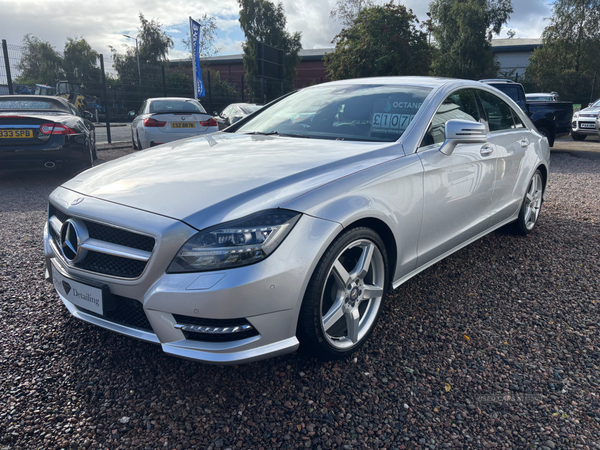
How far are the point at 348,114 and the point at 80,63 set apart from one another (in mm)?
51815

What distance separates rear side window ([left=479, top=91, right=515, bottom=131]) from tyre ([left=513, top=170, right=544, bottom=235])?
0.70 m

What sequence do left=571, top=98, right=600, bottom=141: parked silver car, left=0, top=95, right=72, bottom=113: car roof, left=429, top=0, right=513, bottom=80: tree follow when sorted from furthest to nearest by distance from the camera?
left=429, top=0, right=513, bottom=80: tree → left=571, top=98, right=600, bottom=141: parked silver car → left=0, top=95, right=72, bottom=113: car roof

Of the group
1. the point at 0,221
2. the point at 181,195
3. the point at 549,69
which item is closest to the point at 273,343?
the point at 181,195

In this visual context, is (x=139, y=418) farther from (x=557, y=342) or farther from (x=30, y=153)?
(x=30, y=153)

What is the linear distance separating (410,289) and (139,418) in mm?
2016

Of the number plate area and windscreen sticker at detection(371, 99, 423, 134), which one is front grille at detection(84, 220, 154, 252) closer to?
the number plate area

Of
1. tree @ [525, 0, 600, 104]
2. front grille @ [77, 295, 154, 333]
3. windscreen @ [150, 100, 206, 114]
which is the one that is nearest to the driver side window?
front grille @ [77, 295, 154, 333]

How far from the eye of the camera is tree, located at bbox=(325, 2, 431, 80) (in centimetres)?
2147

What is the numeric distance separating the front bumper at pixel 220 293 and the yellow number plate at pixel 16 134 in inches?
215

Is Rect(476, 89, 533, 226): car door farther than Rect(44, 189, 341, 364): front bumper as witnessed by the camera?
Yes

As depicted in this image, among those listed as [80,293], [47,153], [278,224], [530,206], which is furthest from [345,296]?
[47,153]

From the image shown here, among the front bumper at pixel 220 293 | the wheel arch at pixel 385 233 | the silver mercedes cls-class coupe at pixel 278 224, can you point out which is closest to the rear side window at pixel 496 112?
the silver mercedes cls-class coupe at pixel 278 224

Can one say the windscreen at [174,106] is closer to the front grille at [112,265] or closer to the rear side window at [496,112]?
the rear side window at [496,112]

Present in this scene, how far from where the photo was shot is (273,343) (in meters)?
1.91
